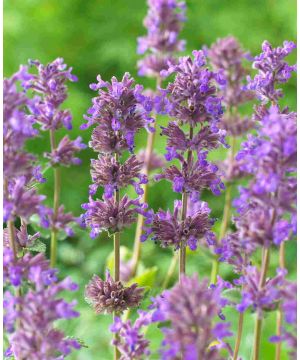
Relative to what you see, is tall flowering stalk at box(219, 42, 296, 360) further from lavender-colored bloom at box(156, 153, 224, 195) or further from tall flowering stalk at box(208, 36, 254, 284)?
tall flowering stalk at box(208, 36, 254, 284)

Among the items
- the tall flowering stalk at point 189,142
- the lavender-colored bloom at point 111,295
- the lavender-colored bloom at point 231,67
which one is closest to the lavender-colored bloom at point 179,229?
the tall flowering stalk at point 189,142

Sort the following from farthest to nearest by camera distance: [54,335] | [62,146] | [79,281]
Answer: [79,281] → [62,146] → [54,335]

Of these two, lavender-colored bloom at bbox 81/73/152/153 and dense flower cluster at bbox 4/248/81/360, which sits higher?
lavender-colored bloom at bbox 81/73/152/153

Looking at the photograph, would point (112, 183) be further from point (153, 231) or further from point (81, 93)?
point (81, 93)

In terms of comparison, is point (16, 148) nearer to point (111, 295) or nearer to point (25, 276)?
point (25, 276)

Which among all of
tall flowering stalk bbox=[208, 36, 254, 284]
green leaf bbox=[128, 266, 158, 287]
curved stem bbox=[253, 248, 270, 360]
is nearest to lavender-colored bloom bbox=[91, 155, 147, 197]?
curved stem bbox=[253, 248, 270, 360]

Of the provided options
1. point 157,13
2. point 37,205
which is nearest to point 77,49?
point 157,13

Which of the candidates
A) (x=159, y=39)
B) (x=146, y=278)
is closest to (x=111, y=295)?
(x=146, y=278)
